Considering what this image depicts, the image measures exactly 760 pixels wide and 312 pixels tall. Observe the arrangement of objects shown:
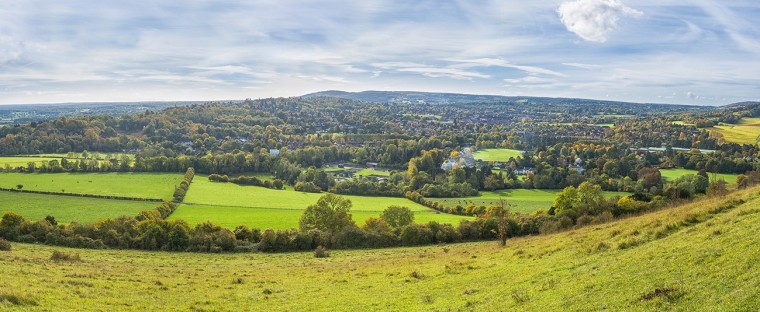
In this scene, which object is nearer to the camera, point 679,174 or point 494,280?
point 494,280

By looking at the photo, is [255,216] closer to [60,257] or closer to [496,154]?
[60,257]

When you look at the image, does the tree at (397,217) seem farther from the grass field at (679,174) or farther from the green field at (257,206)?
the grass field at (679,174)

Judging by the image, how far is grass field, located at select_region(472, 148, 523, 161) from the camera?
475 ft

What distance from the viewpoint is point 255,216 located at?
68500mm

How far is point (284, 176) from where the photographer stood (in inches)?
4488

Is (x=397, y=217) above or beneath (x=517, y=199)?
above

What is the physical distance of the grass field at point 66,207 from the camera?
61.6m

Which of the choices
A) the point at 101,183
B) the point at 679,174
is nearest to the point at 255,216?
the point at 101,183

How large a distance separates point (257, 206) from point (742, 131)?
14858 cm

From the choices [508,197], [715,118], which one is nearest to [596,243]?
[508,197]

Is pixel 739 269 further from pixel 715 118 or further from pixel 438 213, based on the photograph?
pixel 715 118

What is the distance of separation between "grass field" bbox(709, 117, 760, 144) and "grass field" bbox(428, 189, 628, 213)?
209ft

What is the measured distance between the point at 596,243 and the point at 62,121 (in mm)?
176135

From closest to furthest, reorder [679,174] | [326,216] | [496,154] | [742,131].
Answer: [326,216], [679,174], [742,131], [496,154]
